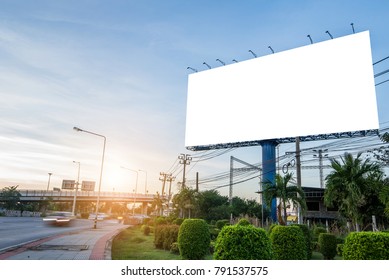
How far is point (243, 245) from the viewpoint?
4926 millimetres

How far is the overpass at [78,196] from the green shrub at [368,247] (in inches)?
1398

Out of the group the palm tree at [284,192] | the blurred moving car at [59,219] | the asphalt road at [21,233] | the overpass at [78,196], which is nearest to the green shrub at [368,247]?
the asphalt road at [21,233]

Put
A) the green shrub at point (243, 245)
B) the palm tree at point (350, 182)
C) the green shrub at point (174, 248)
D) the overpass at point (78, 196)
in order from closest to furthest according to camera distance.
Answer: the green shrub at point (243, 245) < the green shrub at point (174, 248) < the palm tree at point (350, 182) < the overpass at point (78, 196)

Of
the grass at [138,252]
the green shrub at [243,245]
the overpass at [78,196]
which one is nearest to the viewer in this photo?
the green shrub at [243,245]

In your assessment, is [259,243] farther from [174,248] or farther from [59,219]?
[59,219]

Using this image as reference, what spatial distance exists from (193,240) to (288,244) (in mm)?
2736

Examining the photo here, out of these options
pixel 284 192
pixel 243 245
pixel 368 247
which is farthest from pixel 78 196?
pixel 368 247

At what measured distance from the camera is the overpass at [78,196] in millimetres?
35484

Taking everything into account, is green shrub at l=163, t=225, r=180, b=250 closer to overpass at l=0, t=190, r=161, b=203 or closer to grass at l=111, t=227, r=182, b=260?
grass at l=111, t=227, r=182, b=260

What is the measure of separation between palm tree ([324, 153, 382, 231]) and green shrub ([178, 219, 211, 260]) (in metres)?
10.5

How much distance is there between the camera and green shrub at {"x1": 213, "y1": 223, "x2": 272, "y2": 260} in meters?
4.88

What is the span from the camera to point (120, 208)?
9825 cm

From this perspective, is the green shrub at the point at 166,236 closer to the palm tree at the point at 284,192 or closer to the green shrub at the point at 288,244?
the green shrub at the point at 288,244
